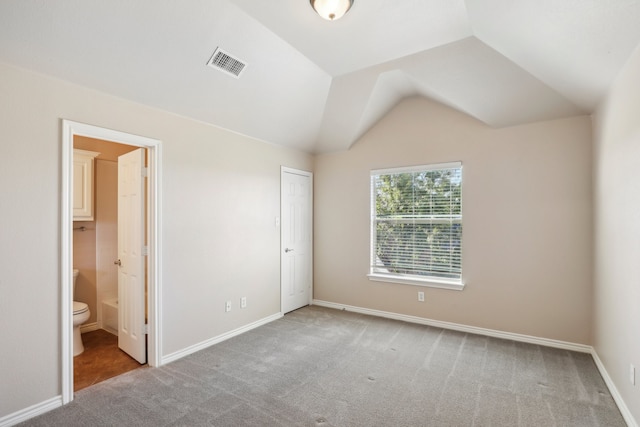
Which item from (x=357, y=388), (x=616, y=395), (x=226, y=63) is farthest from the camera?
(x=226, y=63)

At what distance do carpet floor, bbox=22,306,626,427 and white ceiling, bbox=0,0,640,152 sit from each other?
2505mm

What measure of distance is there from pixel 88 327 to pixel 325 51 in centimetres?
440

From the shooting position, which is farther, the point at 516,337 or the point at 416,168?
the point at 416,168

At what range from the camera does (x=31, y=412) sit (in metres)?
2.15

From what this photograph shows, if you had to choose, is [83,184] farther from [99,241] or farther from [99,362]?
[99,362]

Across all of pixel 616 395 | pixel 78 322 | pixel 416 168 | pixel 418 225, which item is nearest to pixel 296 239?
pixel 418 225

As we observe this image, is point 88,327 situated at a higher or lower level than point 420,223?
lower

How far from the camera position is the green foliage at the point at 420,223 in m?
3.90

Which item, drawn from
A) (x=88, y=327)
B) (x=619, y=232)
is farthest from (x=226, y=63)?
(x=88, y=327)

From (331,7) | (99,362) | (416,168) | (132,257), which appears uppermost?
(331,7)

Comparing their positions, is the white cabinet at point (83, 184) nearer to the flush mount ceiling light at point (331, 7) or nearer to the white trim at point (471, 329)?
the flush mount ceiling light at point (331, 7)

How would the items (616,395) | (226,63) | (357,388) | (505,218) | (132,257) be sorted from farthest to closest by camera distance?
(505,218), (132,257), (226,63), (357,388), (616,395)

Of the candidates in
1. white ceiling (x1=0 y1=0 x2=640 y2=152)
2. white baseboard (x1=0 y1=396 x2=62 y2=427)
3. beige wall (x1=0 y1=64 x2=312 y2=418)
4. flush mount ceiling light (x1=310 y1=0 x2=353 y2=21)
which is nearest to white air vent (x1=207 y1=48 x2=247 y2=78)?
white ceiling (x1=0 y1=0 x2=640 y2=152)

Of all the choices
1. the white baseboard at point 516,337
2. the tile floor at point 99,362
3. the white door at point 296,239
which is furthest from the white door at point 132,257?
the white baseboard at point 516,337
